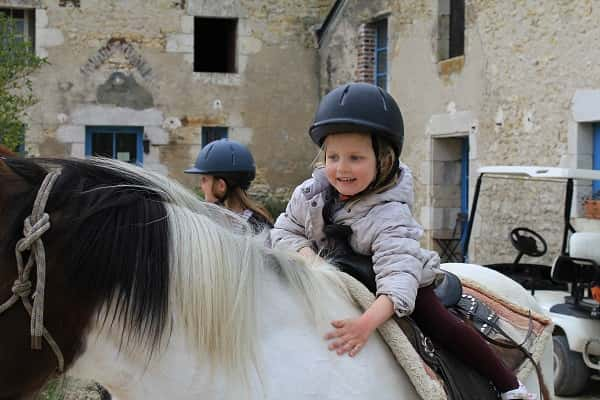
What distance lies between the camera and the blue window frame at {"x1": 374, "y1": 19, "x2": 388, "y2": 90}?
50.5 feet

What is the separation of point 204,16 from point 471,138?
6968 mm

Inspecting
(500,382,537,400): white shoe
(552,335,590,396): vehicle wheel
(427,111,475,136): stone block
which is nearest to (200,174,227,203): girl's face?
(500,382,537,400): white shoe

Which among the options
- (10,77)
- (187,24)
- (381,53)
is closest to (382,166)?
(10,77)

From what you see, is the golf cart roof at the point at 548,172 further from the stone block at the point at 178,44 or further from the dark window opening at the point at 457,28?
the stone block at the point at 178,44

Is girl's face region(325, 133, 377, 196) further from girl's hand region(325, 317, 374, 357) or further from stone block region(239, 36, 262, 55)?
stone block region(239, 36, 262, 55)

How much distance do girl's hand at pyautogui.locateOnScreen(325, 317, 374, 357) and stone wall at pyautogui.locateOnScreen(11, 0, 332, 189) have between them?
14.3 metres

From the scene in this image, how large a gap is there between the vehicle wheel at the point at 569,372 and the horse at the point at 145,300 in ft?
17.5

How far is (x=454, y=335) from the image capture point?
2.48 metres

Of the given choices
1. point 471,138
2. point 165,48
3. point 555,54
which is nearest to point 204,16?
point 165,48

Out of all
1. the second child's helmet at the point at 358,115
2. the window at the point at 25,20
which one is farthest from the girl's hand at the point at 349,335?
the window at the point at 25,20

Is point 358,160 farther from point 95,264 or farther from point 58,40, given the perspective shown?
point 58,40

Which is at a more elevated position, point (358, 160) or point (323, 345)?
point (358, 160)

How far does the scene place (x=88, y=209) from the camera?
189 cm

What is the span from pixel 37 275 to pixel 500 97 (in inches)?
421
